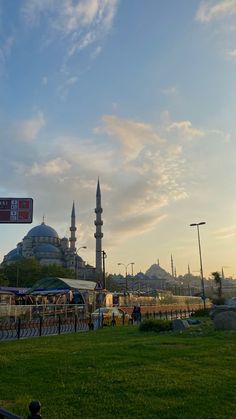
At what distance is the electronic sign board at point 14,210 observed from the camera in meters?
12.8

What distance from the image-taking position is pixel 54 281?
1313 inches

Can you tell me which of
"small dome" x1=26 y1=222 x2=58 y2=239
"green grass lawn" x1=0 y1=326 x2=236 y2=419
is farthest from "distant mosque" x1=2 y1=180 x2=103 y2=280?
"green grass lawn" x1=0 y1=326 x2=236 y2=419

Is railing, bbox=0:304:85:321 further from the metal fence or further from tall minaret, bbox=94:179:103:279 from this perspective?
tall minaret, bbox=94:179:103:279

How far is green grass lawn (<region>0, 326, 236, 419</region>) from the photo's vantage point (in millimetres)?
6125

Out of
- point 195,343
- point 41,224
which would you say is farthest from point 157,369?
point 41,224

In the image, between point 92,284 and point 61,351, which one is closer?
point 61,351

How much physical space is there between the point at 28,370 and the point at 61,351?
3127 millimetres

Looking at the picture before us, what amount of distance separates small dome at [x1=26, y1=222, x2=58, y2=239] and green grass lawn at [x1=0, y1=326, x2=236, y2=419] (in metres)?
93.3

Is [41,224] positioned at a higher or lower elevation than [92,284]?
higher

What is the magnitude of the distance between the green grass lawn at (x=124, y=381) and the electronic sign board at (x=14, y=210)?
12.5 ft

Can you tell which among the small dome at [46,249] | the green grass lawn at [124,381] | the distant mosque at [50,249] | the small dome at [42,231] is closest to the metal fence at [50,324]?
the green grass lawn at [124,381]

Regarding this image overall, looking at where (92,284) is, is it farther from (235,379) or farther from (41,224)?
(41,224)

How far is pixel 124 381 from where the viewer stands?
7836mm

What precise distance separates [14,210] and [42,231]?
3700 inches
